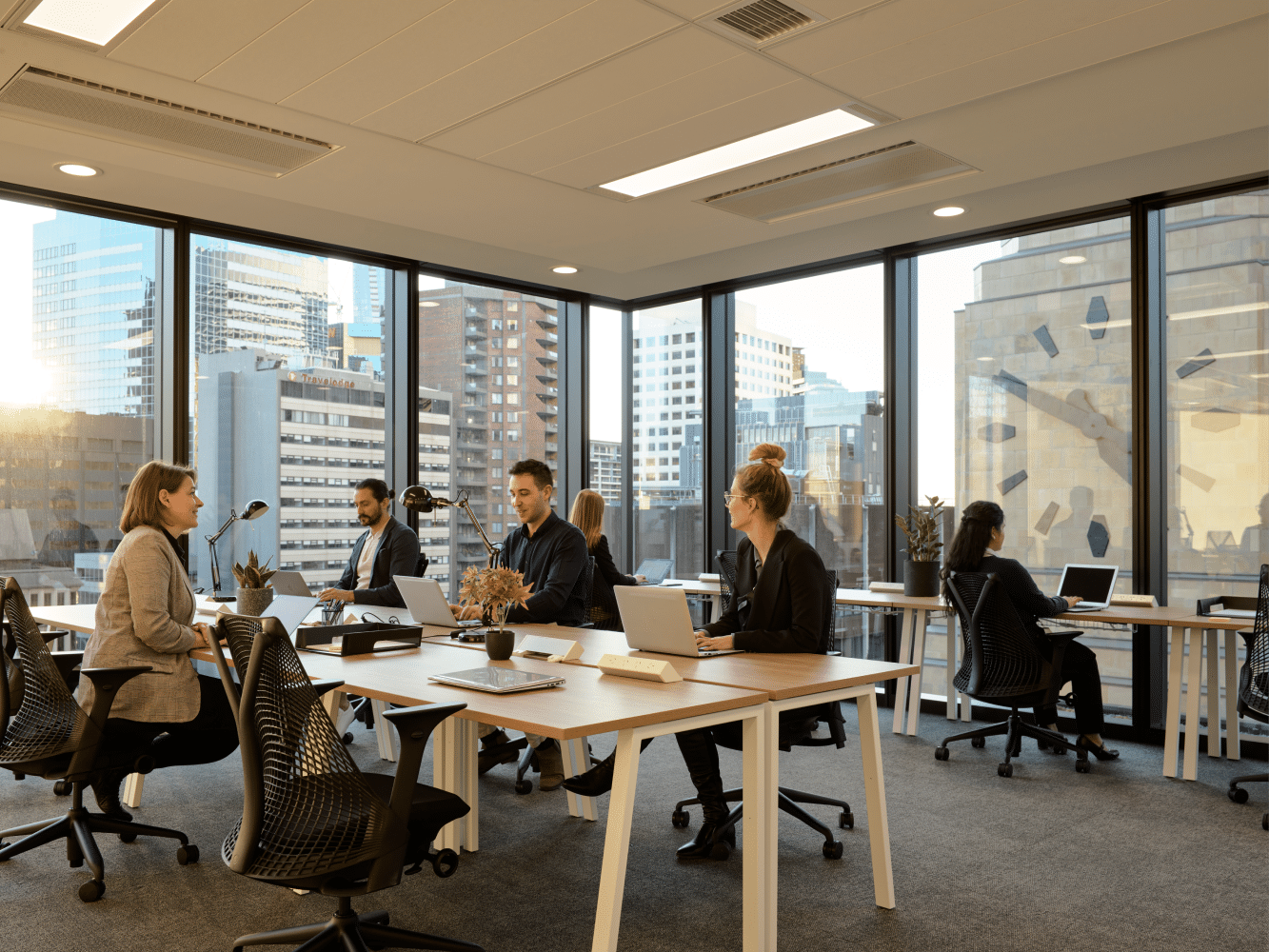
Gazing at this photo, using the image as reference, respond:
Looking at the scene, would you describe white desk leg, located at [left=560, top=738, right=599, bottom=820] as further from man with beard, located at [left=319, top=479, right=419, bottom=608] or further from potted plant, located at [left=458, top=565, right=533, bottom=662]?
man with beard, located at [left=319, top=479, right=419, bottom=608]

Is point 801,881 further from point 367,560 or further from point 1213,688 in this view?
point 367,560

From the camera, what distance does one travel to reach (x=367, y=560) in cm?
568

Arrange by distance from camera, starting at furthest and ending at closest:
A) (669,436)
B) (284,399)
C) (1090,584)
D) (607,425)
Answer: (607,425) < (669,436) < (284,399) < (1090,584)

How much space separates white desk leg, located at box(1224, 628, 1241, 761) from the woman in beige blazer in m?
4.58

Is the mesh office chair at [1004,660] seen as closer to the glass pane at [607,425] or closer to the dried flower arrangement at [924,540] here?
the dried flower arrangement at [924,540]

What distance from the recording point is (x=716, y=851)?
3.60 meters

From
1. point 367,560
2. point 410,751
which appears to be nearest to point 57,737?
point 410,751

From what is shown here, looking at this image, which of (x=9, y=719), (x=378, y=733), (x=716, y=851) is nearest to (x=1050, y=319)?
(x=716, y=851)

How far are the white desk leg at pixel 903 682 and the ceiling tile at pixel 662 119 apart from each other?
2.97 meters

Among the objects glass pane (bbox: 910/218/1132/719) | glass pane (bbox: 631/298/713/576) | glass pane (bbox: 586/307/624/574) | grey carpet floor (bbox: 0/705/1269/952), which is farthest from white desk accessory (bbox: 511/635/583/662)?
glass pane (bbox: 586/307/624/574)

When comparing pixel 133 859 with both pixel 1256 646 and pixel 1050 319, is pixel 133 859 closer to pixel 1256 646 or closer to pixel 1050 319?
pixel 1256 646

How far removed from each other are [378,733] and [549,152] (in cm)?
297

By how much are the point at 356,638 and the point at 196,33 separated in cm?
212

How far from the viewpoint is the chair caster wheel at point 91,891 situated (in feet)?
10.4
